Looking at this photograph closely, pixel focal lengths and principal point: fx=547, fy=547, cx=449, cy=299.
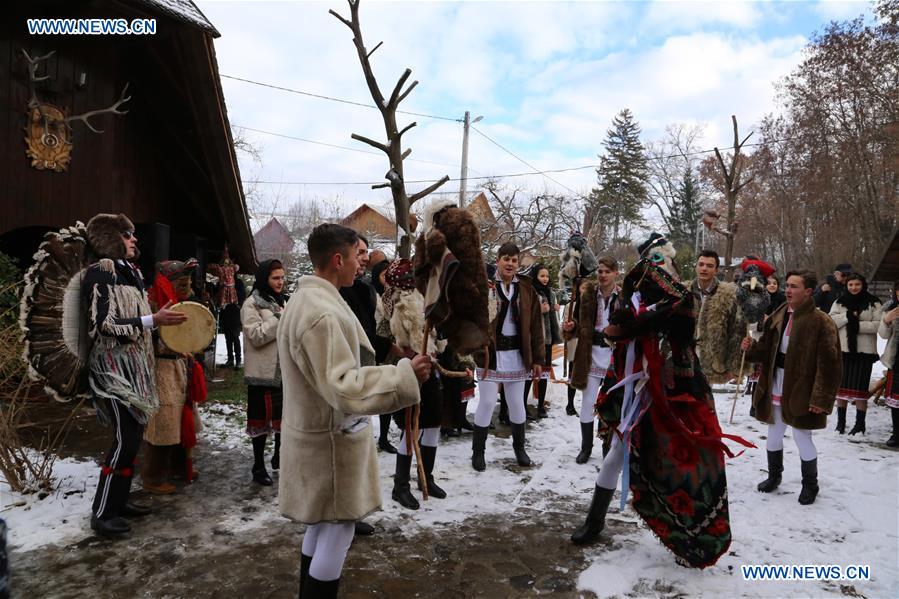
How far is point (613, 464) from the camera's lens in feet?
12.5

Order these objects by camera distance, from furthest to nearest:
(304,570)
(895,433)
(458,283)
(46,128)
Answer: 1. (46,128)
2. (895,433)
3. (458,283)
4. (304,570)

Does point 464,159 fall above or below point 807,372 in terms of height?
above

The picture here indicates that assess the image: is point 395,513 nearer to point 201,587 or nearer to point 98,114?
point 201,587

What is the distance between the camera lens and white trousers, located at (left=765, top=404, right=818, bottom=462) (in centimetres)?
471

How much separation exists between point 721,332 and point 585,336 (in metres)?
1.84

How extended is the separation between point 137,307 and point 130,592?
192 cm

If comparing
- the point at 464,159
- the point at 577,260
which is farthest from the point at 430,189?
the point at 464,159

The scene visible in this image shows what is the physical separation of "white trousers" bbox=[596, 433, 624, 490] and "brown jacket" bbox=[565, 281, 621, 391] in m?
1.94

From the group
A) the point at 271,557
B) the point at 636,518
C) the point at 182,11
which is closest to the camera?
the point at 271,557

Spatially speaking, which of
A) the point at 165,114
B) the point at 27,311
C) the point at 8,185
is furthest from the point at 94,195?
the point at 27,311

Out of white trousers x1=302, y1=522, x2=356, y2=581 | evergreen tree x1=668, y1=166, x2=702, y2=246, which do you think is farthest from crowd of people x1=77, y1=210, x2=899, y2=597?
evergreen tree x1=668, y1=166, x2=702, y2=246

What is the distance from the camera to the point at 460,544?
3.86 metres

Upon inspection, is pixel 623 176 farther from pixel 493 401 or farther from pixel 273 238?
pixel 493 401

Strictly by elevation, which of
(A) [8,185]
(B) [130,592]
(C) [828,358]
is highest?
(A) [8,185]
